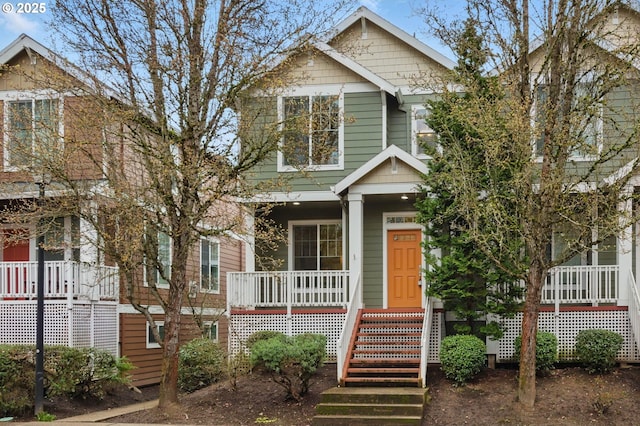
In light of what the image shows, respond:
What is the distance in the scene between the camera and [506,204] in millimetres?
14477

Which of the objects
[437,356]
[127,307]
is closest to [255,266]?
[127,307]

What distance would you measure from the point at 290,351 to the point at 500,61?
6583 millimetres

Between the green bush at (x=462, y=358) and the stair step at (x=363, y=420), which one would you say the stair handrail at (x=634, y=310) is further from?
the stair step at (x=363, y=420)

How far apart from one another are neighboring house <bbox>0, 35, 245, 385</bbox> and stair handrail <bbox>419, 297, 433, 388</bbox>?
4.27 m

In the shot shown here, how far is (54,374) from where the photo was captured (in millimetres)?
15633

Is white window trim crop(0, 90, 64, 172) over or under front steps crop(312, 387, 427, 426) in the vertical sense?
over

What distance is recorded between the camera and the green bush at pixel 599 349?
50.2ft

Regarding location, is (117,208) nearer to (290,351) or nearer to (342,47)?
(290,351)

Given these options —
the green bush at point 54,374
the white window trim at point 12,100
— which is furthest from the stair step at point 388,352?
the white window trim at point 12,100

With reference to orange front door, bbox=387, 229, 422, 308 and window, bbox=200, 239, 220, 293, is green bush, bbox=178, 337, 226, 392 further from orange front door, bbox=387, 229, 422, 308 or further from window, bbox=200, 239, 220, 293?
window, bbox=200, 239, 220, 293

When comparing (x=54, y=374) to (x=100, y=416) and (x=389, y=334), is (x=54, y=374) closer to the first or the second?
(x=100, y=416)

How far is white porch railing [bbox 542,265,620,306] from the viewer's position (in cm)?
1692

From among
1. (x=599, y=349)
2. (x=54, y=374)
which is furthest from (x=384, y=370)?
(x=54, y=374)

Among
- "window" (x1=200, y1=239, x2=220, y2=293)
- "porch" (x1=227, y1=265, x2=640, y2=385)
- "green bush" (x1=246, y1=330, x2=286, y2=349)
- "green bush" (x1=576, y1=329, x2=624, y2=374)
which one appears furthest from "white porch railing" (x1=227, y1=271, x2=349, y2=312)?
"window" (x1=200, y1=239, x2=220, y2=293)
